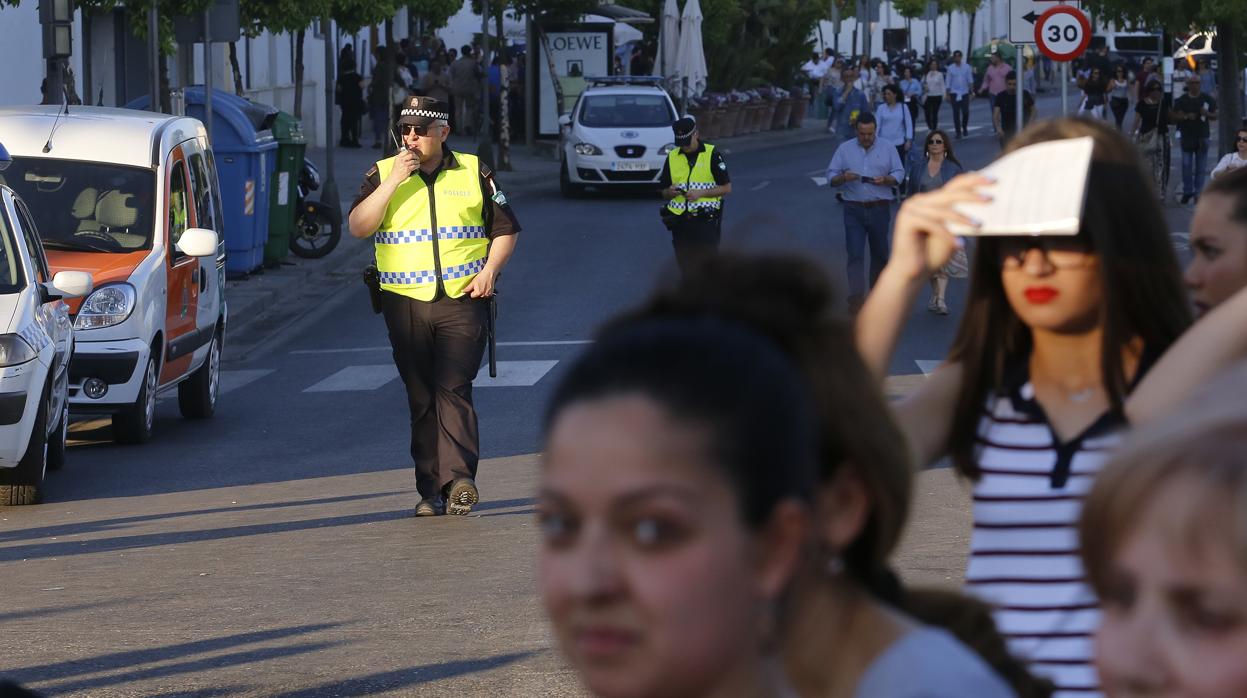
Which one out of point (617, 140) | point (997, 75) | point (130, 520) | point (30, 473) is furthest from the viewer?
point (997, 75)

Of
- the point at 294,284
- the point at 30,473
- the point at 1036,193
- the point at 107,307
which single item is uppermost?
the point at 1036,193

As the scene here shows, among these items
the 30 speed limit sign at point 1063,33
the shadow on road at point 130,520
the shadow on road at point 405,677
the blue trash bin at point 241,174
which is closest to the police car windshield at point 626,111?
the blue trash bin at point 241,174

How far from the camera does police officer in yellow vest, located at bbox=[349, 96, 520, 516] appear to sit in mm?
9570

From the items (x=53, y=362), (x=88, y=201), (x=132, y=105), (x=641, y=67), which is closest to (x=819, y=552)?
(x=53, y=362)

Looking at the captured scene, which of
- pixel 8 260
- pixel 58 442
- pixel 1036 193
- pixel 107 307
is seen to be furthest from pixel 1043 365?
pixel 107 307

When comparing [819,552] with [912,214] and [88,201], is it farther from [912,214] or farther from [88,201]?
[88,201]

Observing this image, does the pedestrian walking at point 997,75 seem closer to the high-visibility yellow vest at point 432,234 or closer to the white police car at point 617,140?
the white police car at point 617,140

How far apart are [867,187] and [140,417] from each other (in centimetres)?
730

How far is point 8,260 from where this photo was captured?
10.8 metres

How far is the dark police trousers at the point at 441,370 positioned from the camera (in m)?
9.62

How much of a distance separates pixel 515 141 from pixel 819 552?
148 ft

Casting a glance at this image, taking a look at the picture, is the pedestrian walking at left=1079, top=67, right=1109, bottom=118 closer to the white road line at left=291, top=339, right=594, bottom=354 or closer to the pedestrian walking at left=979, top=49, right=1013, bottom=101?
the pedestrian walking at left=979, top=49, right=1013, bottom=101

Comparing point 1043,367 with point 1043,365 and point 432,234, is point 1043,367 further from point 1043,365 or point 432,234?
point 432,234

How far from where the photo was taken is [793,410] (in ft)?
5.28
